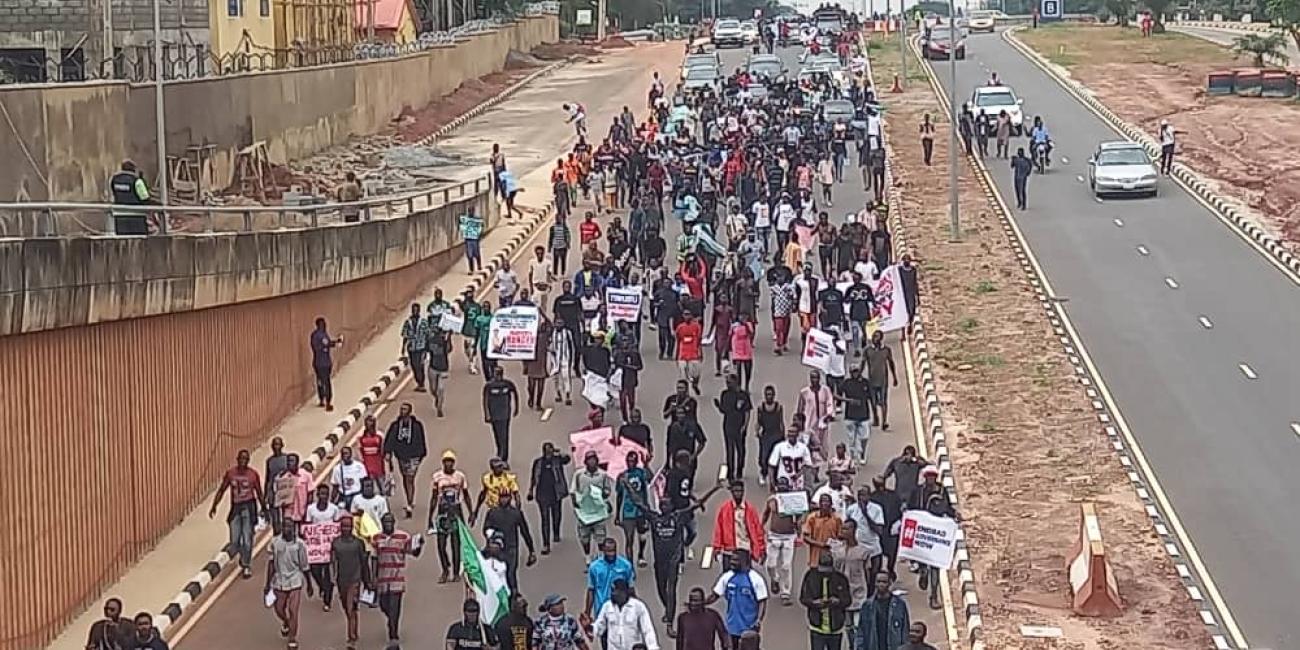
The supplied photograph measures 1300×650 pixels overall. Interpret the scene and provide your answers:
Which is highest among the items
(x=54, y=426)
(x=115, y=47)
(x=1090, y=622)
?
(x=115, y=47)

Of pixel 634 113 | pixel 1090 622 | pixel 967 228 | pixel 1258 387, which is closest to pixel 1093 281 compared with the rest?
pixel 967 228

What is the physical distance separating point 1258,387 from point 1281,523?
6.44 metres

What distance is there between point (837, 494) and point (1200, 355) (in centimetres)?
1304

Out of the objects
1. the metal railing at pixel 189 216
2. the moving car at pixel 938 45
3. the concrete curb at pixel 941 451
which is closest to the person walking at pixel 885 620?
the concrete curb at pixel 941 451

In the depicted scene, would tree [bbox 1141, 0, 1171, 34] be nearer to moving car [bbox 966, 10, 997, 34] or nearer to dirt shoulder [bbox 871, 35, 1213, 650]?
moving car [bbox 966, 10, 997, 34]

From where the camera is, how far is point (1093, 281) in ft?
114

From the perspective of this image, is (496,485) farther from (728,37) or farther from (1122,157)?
(728,37)

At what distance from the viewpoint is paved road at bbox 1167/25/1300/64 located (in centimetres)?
8661

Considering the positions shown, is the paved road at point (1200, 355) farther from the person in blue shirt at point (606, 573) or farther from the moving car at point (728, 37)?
the moving car at point (728, 37)

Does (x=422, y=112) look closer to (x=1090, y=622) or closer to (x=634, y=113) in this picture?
(x=634, y=113)

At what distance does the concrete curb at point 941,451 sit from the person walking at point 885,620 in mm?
2229

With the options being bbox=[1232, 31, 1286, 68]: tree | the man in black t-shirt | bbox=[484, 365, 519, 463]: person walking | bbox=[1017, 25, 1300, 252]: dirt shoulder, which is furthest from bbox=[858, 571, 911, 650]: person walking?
bbox=[1232, 31, 1286, 68]: tree

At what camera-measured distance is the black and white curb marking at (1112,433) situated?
18.0m

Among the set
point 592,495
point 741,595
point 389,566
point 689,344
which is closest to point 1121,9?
point 689,344
